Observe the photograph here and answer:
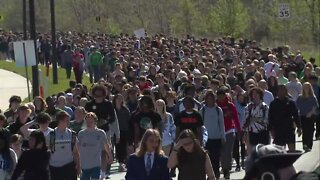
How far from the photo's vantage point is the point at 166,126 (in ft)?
59.5

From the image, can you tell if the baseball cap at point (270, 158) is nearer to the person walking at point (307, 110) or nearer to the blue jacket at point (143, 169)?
the blue jacket at point (143, 169)

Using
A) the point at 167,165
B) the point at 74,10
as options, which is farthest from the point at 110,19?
the point at 167,165

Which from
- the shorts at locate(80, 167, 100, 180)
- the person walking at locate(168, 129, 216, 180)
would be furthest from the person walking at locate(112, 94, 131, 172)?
the person walking at locate(168, 129, 216, 180)

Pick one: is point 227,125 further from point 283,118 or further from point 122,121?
point 122,121

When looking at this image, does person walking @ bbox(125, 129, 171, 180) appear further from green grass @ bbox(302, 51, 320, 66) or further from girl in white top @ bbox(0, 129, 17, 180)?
green grass @ bbox(302, 51, 320, 66)

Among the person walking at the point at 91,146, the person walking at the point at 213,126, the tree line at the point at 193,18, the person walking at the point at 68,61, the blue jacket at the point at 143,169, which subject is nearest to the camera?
the blue jacket at the point at 143,169

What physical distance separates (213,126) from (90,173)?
7.96 feet

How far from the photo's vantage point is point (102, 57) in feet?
132

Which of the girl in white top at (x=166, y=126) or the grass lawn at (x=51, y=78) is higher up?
the girl in white top at (x=166, y=126)

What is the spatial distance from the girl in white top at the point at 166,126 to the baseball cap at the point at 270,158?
10.2 metres

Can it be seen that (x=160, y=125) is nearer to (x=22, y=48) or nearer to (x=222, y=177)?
(x=222, y=177)

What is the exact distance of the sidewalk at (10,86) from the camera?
40.4m

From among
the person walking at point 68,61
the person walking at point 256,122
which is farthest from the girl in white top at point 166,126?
the person walking at point 68,61

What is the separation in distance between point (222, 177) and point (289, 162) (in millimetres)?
11127
